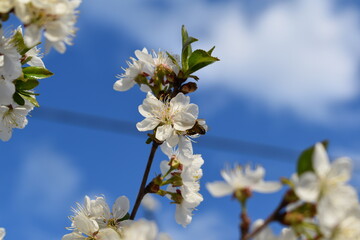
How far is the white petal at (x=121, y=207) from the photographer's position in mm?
1697

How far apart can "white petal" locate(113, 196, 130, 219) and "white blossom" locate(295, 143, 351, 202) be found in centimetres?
81

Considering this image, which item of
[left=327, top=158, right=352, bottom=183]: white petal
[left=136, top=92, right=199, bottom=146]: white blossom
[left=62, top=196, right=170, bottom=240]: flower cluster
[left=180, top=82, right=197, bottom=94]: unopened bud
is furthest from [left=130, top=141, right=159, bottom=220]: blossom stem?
[left=327, top=158, right=352, bottom=183]: white petal

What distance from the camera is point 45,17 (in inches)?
53.4

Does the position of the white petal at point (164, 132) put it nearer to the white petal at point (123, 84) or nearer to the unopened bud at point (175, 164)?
the unopened bud at point (175, 164)

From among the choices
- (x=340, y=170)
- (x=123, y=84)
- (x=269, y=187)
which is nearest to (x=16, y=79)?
(x=123, y=84)

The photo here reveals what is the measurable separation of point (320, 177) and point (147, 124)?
835mm

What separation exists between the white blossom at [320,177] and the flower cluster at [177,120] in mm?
657

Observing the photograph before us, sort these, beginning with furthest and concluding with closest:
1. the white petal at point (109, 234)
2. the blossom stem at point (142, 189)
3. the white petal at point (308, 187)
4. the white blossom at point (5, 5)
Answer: the blossom stem at point (142, 189), the white petal at point (109, 234), the white blossom at point (5, 5), the white petal at point (308, 187)

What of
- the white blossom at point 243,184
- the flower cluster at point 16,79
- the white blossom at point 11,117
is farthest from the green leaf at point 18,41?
the white blossom at point 243,184

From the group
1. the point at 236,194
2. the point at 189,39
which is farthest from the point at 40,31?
the point at 236,194

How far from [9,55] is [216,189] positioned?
2.69 feet

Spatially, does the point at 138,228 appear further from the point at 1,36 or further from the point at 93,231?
the point at 1,36

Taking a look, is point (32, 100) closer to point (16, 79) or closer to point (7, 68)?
point (16, 79)

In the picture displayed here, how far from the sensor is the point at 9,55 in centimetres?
158
